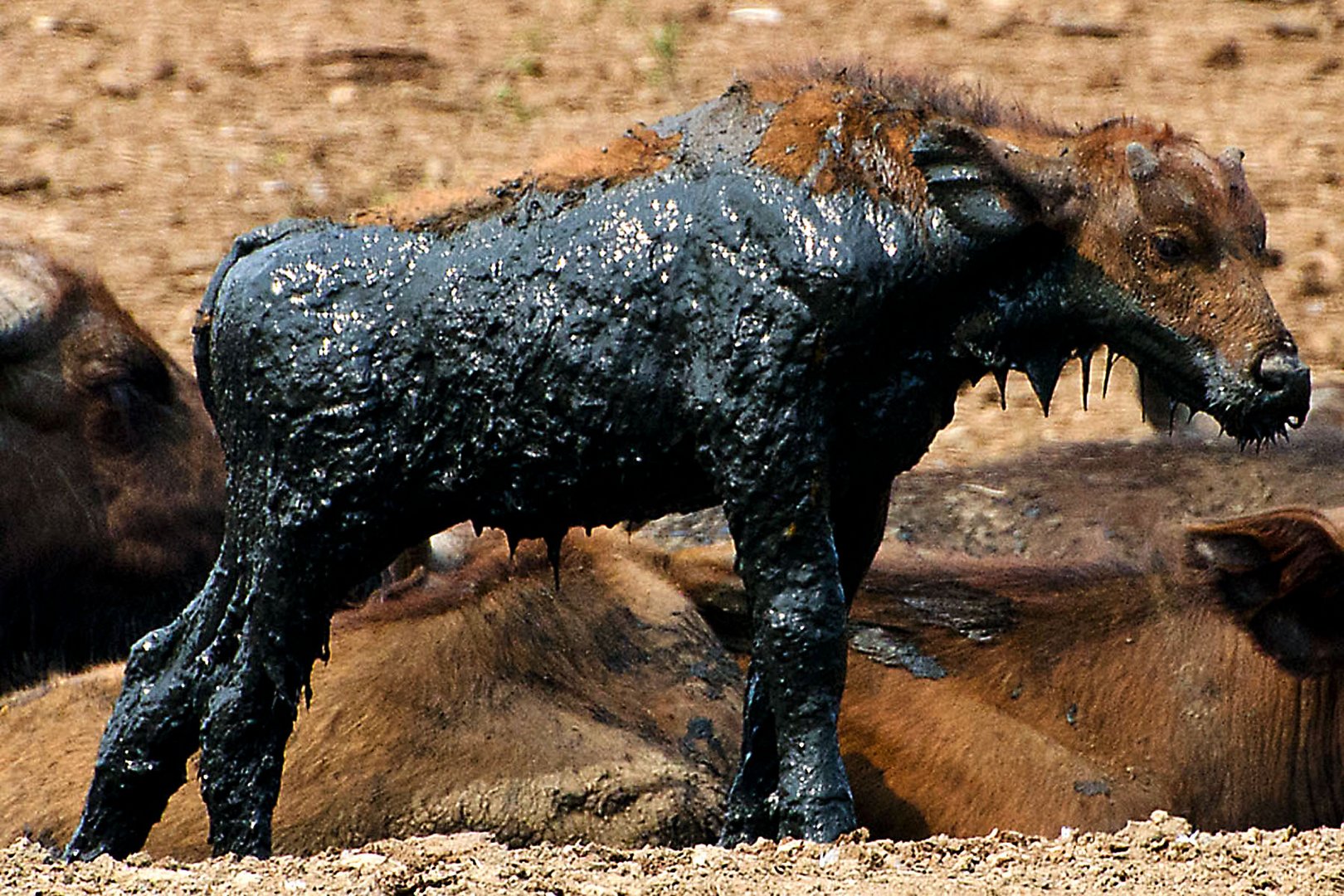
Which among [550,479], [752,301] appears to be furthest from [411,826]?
[752,301]

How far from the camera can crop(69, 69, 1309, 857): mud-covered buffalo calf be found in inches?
163

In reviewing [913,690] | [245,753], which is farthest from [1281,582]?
[245,753]

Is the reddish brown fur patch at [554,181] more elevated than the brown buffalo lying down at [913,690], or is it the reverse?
the reddish brown fur patch at [554,181]

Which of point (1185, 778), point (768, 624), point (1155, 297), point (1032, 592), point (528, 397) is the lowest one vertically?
point (1185, 778)

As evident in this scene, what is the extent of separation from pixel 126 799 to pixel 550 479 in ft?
3.66

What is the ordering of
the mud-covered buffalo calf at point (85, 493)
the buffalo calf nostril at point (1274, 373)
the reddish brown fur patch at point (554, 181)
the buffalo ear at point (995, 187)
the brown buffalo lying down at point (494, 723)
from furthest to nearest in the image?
the mud-covered buffalo calf at point (85, 493) → the brown buffalo lying down at point (494, 723) → the reddish brown fur patch at point (554, 181) → the buffalo ear at point (995, 187) → the buffalo calf nostril at point (1274, 373)

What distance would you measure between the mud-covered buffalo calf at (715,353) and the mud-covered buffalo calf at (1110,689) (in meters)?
1.04

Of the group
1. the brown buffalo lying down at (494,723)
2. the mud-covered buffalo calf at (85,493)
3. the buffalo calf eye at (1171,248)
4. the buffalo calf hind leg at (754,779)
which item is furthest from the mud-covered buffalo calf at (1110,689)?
the mud-covered buffalo calf at (85,493)

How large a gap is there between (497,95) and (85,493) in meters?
2.93

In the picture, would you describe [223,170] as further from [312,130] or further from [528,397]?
[528,397]

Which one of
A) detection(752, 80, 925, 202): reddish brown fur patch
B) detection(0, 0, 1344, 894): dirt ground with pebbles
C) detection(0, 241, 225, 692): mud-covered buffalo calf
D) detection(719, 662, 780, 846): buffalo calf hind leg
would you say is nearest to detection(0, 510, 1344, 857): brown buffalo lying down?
detection(719, 662, 780, 846): buffalo calf hind leg

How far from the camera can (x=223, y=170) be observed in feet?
28.2

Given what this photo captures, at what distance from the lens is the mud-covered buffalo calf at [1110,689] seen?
550 centimetres

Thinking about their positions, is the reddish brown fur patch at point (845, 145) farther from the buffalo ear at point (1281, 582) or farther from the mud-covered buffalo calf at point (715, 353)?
the buffalo ear at point (1281, 582)
